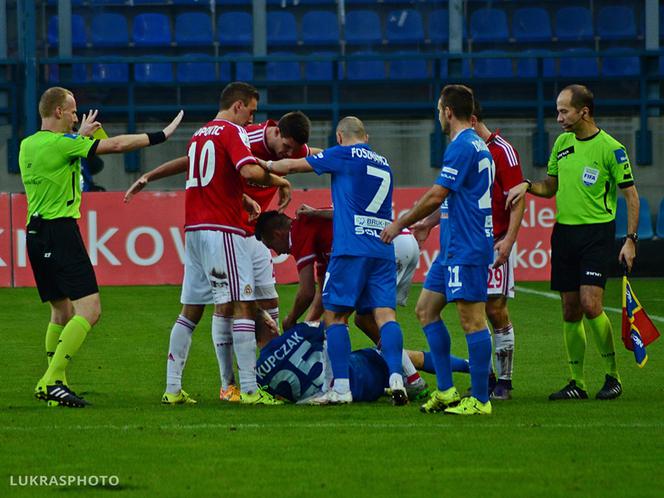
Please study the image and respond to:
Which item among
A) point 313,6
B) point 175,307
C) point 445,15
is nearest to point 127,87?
point 313,6

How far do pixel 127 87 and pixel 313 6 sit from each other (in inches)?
149

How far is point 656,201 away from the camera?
71.0 ft

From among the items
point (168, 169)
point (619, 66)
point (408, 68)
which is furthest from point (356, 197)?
point (619, 66)

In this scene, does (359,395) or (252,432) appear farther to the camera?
(359,395)

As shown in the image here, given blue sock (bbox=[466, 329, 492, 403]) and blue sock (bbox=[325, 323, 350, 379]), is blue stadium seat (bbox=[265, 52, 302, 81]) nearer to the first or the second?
blue sock (bbox=[325, 323, 350, 379])

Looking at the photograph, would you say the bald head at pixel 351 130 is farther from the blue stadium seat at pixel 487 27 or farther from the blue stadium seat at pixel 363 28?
the blue stadium seat at pixel 487 27

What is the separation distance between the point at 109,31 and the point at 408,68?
17.4 ft

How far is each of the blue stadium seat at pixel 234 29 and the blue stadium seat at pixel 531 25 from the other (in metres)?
4.76

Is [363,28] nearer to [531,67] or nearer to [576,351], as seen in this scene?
[531,67]

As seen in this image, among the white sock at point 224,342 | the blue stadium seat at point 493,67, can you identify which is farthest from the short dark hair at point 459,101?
the blue stadium seat at point 493,67

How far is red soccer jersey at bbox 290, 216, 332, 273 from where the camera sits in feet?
28.8

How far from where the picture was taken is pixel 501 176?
8.49 meters

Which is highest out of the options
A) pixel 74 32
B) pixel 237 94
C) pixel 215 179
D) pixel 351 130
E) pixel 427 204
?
pixel 74 32

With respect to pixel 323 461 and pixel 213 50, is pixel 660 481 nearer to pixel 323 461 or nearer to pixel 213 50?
pixel 323 461
